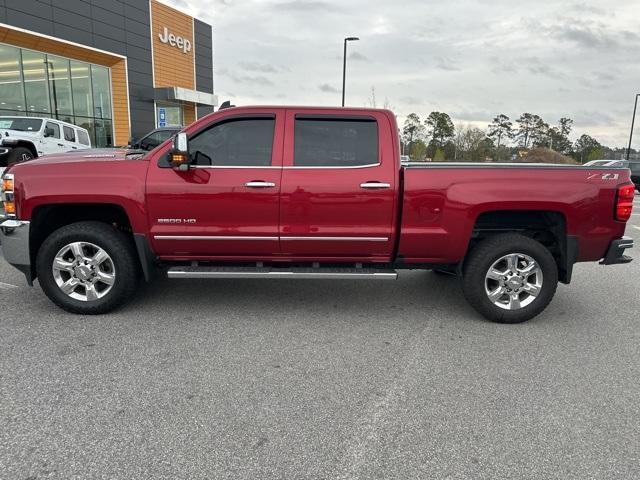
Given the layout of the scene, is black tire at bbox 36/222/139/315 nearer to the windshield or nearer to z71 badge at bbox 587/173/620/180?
z71 badge at bbox 587/173/620/180

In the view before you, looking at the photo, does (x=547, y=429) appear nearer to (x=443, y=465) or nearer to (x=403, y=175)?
(x=443, y=465)

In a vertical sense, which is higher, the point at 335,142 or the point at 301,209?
the point at 335,142

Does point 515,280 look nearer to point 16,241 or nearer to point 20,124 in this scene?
point 16,241

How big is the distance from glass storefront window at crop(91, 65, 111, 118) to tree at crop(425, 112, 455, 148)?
3399cm

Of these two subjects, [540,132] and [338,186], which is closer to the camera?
[338,186]

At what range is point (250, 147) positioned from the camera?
4.43 metres

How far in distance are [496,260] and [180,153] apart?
2.99 metres

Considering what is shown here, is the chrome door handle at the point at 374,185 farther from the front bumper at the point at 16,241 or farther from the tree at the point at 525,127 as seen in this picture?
the tree at the point at 525,127

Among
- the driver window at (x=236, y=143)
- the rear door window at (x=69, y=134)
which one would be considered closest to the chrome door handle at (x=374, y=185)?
the driver window at (x=236, y=143)

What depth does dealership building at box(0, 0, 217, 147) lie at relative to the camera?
2141 cm

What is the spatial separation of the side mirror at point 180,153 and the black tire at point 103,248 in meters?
0.90

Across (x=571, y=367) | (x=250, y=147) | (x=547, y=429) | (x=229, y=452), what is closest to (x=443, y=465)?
(x=547, y=429)

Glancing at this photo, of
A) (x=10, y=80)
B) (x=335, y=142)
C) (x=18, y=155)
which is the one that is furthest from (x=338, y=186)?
(x=10, y=80)

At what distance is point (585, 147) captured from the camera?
2680 inches
